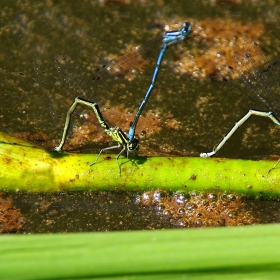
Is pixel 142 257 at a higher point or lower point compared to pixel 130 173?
higher

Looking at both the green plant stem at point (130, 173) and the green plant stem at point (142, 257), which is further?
the green plant stem at point (130, 173)

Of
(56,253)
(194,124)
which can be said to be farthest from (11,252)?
(194,124)

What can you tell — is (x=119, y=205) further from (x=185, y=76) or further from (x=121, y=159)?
(x=185, y=76)

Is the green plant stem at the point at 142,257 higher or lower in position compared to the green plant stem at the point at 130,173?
higher

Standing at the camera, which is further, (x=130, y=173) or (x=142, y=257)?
(x=130, y=173)
